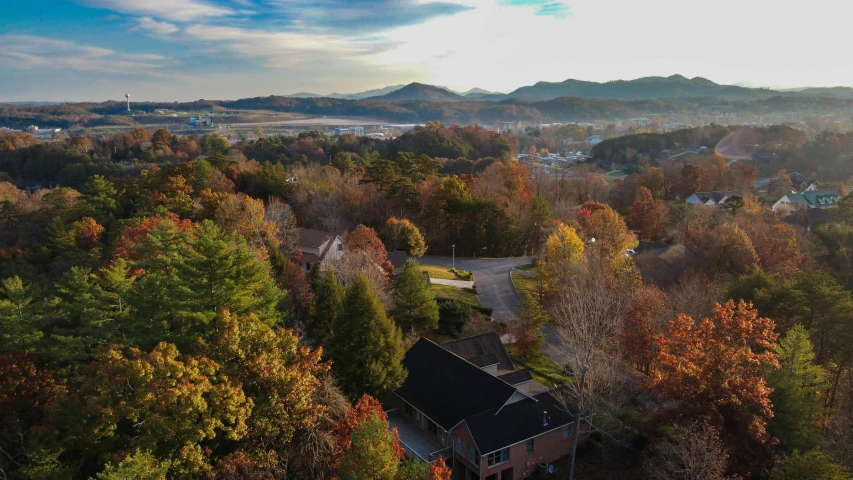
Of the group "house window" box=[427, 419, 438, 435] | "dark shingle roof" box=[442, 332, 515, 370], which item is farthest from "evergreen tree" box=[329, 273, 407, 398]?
"dark shingle roof" box=[442, 332, 515, 370]

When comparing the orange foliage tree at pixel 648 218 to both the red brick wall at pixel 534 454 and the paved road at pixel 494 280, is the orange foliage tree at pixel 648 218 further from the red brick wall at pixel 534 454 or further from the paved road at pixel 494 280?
the red brick wall at pixel 534 454

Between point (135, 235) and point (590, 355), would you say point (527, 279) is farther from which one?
point (135, 235)

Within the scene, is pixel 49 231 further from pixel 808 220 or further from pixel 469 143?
pixel 469 143

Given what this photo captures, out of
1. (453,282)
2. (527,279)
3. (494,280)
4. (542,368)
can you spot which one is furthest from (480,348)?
(527,279)

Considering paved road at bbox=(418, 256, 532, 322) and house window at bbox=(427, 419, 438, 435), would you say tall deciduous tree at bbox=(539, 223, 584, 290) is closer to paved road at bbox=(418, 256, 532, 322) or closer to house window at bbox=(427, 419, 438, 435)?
paved road at bbox=(418, 256, 532, 322)

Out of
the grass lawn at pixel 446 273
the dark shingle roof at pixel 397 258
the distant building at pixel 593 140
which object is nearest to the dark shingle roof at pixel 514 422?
the dark shingle roof at pixel 397 258

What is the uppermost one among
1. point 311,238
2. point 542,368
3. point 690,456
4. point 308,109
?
point 308,109
